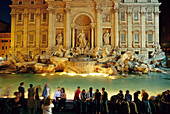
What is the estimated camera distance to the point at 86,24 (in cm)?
2233

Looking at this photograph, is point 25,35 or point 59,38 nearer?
point 59,38

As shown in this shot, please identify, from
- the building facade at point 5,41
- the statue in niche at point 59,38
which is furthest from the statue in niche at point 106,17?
the building facade at point 5,41

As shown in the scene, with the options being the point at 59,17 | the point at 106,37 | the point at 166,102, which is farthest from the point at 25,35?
the point at 166,102

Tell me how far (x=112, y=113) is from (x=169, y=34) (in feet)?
94.7

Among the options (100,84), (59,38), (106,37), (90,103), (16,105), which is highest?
(106,37)

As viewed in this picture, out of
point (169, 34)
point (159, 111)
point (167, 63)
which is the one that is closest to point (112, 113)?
point (159, 111)

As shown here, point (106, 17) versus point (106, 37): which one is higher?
point (106, 17)

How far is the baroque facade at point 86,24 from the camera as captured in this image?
20.6 metres

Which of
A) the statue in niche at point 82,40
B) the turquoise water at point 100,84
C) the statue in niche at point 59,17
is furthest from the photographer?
the statue in niche at point 59,17

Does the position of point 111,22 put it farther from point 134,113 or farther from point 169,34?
point 134,113

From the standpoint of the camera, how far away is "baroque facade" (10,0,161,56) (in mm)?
20594

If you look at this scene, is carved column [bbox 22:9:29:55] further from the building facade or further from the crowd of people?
the crowd of people

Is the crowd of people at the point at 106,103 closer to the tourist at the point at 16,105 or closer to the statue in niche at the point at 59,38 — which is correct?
the tourist at the point at 16,105

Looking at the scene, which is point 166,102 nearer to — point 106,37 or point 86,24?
point 106,37
